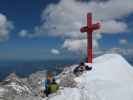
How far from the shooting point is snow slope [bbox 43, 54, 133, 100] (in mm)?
13359

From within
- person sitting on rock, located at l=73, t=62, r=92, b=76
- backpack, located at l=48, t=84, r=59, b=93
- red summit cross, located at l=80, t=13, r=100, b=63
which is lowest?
backpack, located at l=48, t=84, r=59, b=93

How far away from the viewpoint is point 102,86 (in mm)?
15594

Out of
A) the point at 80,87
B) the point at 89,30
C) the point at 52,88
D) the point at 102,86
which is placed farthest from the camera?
the point at 89,30

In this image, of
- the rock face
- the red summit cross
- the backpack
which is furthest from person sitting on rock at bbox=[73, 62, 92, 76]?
the backpack

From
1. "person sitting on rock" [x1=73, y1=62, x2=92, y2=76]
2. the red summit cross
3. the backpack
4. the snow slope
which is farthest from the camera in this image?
the red summit cross

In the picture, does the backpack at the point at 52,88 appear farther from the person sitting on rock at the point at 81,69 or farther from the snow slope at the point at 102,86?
the person sitting on rock at the point at 81,69

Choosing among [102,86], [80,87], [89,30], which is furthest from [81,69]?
[102,86]

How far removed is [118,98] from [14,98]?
600 centimetres

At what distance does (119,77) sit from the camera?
1953 centimetres

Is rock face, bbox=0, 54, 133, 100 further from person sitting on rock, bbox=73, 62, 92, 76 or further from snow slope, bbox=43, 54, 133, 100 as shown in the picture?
person sitting on rock, bbox=73, 62, 92, 76

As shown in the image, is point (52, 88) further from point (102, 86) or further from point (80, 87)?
point (102, 86)

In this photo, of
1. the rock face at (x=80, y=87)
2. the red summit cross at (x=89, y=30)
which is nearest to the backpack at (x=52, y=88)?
the rock face at (x=80, y=87)

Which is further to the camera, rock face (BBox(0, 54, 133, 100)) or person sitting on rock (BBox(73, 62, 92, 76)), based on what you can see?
person sitting on rock (BBox(73, 62, 92, 76))

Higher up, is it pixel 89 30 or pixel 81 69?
pixel 89 30
